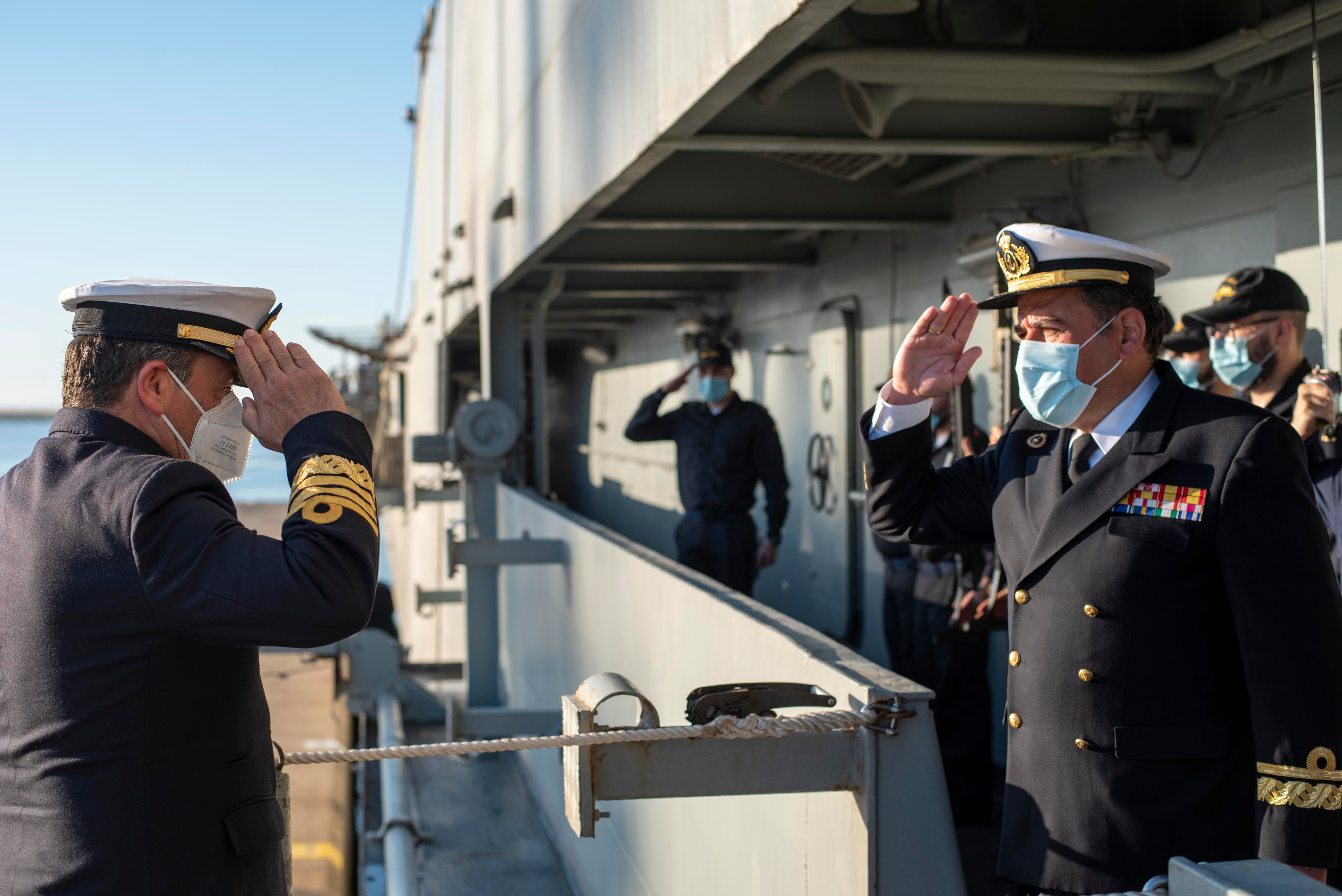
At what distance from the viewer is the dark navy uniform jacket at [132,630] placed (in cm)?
158

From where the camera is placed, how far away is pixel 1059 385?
2002 mm

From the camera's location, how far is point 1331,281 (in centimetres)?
349

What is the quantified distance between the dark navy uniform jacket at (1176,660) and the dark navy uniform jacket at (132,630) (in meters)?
1.17

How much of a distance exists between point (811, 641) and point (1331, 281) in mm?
2179

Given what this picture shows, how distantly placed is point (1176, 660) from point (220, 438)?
161 centimetres

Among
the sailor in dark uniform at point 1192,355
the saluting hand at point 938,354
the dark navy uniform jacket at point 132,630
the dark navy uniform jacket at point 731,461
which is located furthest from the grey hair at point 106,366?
the dark navy uniform jacket at point 731,461

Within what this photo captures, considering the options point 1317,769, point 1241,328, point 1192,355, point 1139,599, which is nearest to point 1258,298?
point 1241,328

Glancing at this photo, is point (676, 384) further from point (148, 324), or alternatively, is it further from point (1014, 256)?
point (148, 324)

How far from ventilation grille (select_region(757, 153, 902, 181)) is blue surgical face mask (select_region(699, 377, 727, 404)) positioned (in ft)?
4.81

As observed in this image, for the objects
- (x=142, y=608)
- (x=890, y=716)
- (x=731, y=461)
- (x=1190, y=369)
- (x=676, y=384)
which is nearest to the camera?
(x=142, y=608)

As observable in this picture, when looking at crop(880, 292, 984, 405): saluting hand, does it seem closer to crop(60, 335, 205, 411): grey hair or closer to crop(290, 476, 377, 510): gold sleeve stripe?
crop(290, 476, 377, 510): gold sleeve stripe

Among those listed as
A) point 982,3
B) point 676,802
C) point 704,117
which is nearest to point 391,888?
point 676,802

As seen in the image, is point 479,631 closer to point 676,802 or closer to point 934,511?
point 676,802

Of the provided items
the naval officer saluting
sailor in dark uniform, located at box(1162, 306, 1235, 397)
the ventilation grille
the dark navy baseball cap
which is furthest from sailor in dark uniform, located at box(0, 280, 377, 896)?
the ventilation grille
